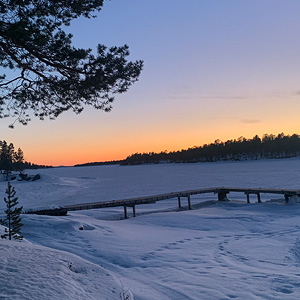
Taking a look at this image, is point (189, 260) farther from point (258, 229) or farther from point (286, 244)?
point (258, 229)

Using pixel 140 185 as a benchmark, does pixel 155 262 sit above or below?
above

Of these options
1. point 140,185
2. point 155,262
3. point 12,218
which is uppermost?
point 12,218

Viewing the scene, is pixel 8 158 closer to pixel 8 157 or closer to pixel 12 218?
pixel 8 157

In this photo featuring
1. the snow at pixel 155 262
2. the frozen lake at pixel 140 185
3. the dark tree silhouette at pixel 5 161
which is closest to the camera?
the snow at pixel 155 262

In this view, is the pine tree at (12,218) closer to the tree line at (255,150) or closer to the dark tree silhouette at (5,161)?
the dark tree silhouette at (5,161)

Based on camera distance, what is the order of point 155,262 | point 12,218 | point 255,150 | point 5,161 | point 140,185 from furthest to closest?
1. point 255,150
2. point 5,161
3. point 140,185
4. point 12,218
5. point 155,262

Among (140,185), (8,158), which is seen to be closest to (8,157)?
(8,158)

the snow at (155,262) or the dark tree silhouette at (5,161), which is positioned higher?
the dark tree silhouette at (5,161)

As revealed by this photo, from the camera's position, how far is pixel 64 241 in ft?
31.5

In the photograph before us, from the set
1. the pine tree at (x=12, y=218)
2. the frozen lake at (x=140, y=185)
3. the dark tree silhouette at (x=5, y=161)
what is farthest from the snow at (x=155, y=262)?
the dark tree silhouette at (x=5, y=161)

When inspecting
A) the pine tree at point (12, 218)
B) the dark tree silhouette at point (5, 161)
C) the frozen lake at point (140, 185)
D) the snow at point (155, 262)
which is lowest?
the frozen lake at point (140, 185)

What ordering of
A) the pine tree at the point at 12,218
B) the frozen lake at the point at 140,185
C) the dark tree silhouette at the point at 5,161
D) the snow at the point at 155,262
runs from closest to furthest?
the snow at the point at 155,262, the pine tree at the point at 12,218, the frozen lake at the point at 140,185, the dark tree silhouette at the point at 5,161

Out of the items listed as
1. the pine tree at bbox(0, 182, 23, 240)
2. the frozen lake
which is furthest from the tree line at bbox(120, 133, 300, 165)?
the pine tree at bbox(0, 182, 23, 240)

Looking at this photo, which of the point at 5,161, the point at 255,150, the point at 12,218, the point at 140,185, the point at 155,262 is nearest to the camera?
the point at 155,262
